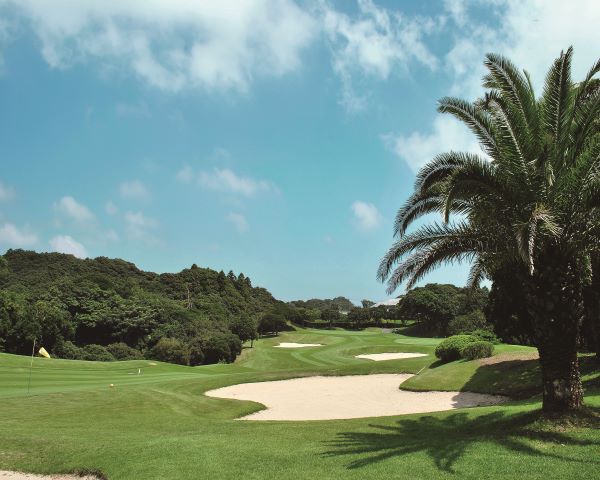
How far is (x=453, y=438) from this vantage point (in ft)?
37.1

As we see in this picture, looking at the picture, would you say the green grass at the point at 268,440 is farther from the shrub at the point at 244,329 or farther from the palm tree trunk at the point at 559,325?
the shrub at the point at 244,329

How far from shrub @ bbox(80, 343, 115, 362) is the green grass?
3643 centimetres

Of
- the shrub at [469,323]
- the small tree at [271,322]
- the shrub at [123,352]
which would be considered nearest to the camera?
→ the shrub at [123,352]

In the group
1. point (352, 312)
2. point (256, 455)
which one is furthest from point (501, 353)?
point (352, 312)

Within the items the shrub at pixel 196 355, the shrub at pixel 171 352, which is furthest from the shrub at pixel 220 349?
the shrub at pixel 171 352

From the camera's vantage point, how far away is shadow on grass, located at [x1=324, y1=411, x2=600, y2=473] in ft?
30.7

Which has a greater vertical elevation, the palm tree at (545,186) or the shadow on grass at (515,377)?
the palm tree at (545,186)

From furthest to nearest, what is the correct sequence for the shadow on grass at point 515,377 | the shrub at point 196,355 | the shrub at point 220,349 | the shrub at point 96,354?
the shrub at point 196,355 → the shrub at point 220,349 → the shrub at point 96,354 → the shadow on grass at point 515,377

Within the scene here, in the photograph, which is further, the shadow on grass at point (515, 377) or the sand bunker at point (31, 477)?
the shadow on grass at point (515, 377)

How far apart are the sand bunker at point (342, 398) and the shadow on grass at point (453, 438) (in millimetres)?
6624

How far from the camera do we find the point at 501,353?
26.9 metres

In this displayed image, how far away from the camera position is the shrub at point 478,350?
88.4 feet

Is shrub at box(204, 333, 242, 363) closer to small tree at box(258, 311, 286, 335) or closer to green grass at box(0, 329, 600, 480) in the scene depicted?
small tree at box(258, 311, 286, 335)

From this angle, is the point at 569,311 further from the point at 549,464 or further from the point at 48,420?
the point at 48,420
